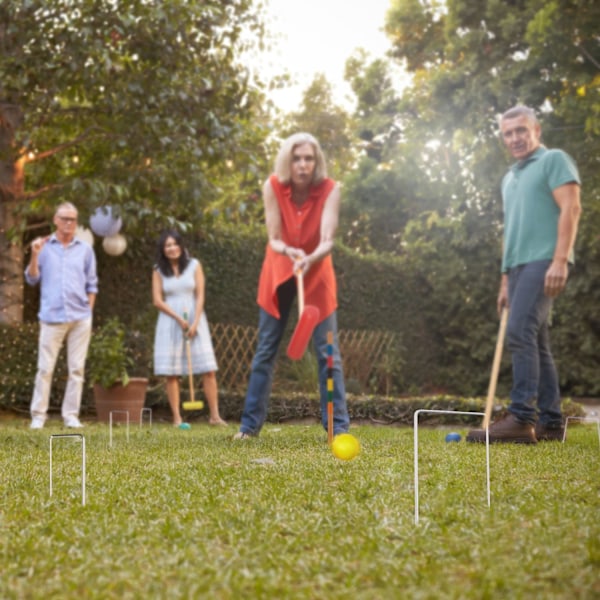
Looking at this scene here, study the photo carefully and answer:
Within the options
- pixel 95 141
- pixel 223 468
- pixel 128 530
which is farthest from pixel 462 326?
pixel 128 530

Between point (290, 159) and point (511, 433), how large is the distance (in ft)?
5.92

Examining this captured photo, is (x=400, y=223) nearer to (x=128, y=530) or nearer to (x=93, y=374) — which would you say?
(x=93, y=374)

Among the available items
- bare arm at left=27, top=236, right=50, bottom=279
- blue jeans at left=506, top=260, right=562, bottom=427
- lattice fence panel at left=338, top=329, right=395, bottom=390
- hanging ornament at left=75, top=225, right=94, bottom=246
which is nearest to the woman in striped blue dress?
bare arm at left=27, top=236, right=50, bottom=279

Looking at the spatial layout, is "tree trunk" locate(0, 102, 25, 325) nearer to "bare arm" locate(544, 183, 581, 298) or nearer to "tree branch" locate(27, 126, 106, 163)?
"tree branch" locate(27, 126, 106, 163)

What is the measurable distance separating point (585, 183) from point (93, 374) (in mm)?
7482

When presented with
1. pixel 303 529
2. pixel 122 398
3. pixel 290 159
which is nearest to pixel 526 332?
pixel 290 159

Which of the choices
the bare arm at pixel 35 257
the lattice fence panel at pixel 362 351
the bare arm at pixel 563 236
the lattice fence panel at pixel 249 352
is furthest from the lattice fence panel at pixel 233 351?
the bare arm at pixel 563 236

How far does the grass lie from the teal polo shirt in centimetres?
124

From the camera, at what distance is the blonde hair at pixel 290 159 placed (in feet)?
15.3

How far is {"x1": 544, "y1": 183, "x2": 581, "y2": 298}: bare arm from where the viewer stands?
173 inches

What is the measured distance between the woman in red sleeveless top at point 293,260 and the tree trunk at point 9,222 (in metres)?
4.85

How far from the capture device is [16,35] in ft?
26.7

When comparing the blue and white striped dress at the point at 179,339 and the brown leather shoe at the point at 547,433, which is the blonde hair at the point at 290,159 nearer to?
the brown leather shoe at the point at 547,433

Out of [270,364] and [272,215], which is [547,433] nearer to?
[270,364]
